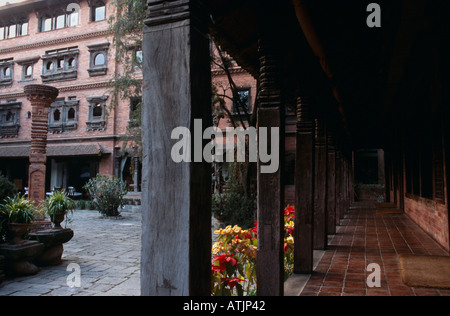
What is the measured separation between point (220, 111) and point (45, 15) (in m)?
14.1

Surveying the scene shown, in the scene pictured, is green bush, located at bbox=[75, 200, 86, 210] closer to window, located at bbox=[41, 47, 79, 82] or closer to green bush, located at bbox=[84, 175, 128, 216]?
green bush, located at bbox=[84, 175, 128, 216]

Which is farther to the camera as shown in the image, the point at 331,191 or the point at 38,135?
the point at 38,135

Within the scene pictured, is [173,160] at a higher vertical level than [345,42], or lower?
lower

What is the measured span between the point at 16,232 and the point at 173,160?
16.8 feet

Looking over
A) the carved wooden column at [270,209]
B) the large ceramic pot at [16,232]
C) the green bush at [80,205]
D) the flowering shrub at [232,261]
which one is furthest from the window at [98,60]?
the carved wooden column at [270,209]

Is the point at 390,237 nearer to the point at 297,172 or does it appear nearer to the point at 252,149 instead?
the point at 297,172

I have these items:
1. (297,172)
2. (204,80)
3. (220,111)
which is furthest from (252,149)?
(204,80)

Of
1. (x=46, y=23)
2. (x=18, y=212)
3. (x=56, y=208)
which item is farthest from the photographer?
(x=46, y=23)

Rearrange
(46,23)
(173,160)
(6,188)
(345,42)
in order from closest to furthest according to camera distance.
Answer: (173,160) → (345,42) → (6,188) → (46,23)

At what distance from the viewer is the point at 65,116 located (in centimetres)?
1941

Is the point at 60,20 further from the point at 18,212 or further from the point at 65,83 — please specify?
the point at 18,212

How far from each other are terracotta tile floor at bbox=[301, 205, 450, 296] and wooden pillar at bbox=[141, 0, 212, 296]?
2.43 m

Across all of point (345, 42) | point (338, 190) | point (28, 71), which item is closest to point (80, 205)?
point (28, 71)

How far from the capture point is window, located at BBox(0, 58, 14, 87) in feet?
69.0
